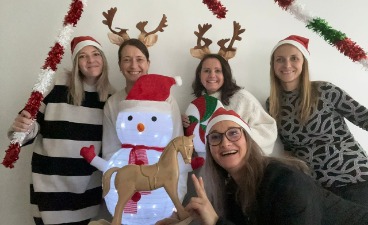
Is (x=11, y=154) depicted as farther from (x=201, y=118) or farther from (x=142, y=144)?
(x=201, y=118)

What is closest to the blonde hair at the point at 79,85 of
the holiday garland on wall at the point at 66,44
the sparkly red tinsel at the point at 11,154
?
the holiday garland on wall at the point at 66,44

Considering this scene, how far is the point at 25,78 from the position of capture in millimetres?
1697

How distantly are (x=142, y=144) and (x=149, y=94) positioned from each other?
0.58 feet

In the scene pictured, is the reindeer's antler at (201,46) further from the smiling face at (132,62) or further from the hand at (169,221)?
the hand at (169,221)

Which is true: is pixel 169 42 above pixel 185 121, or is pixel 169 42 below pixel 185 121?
above

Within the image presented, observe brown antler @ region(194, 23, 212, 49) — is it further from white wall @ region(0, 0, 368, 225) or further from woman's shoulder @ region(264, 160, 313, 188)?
woman's shoulder @ region(264, 160, 313, 188)

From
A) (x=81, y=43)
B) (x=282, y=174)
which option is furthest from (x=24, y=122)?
(x=282, y=174)

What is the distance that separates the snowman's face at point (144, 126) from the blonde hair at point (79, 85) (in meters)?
0.31

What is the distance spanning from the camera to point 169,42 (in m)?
1.77

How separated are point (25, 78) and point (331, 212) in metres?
1.38

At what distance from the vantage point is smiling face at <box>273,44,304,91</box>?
163 cm

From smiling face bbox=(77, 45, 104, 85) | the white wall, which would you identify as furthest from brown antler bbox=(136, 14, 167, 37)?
smiling face bbox=(77, 45, 104, 85)

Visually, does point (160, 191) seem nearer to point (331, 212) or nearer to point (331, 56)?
point (331, 212)

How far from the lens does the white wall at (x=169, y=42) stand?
5.51ft
